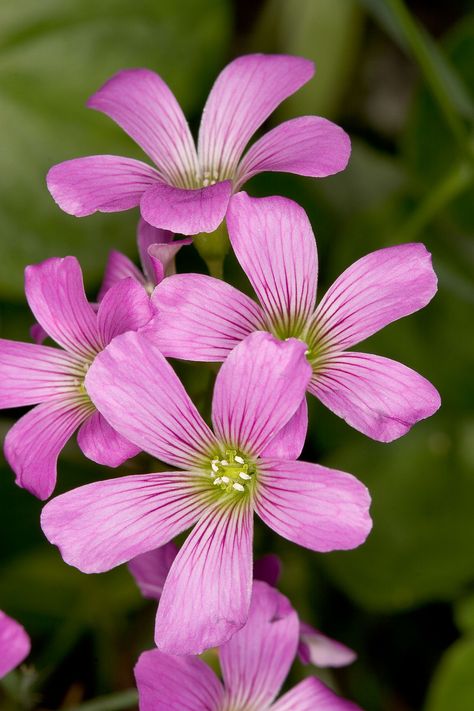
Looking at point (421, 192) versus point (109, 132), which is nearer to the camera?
point (109, 132)

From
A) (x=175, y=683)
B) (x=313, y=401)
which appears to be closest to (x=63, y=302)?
(x=175, y=683)

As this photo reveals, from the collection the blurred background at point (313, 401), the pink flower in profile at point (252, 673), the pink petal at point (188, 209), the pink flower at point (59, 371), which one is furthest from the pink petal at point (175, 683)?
the blurred background at point (313, 401)

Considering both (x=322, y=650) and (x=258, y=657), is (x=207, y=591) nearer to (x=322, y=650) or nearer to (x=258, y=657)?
(x=258, y=657)

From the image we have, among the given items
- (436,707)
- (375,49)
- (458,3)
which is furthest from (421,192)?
(436,707)

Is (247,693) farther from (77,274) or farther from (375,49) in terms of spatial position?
(375,49)

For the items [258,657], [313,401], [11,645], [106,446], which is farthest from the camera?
[313,401]

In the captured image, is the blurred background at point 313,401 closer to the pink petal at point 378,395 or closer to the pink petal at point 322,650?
the pink petal at point 322,650
